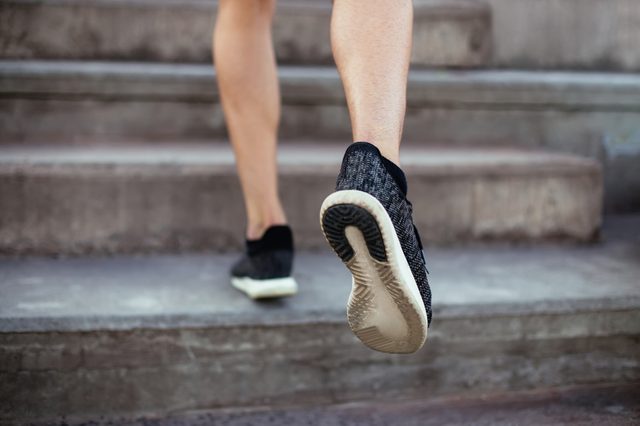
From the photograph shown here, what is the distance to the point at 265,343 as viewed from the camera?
5.09 feet

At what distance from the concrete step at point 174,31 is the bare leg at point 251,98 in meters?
0.97

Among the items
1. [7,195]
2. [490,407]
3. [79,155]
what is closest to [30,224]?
[7,195]

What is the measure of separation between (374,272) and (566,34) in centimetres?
199

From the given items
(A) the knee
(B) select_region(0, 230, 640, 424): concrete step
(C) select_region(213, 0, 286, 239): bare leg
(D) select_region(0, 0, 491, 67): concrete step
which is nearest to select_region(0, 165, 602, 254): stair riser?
(B) select_region(0, 230, 640, 424): concrete step

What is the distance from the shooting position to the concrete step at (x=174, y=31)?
254cm

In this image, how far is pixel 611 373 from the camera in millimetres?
1696

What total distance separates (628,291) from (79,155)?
4.34 feet

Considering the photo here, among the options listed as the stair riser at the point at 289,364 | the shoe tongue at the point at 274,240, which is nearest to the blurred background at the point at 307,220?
the stair riser at the point at 289,364

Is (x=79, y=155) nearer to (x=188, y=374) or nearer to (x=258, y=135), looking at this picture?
(x=258, y=135)

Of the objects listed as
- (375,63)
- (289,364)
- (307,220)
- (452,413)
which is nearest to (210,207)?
(307,220)

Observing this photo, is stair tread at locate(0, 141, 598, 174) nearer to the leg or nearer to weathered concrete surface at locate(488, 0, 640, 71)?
weathered concrete surface at locate(488, 0, 640, 71)

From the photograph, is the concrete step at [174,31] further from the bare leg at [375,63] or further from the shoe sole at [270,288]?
the bare leg at [375,63]

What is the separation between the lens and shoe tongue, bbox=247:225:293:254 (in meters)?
1.67

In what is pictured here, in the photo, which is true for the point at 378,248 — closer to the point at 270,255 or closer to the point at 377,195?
the point at 377,195
